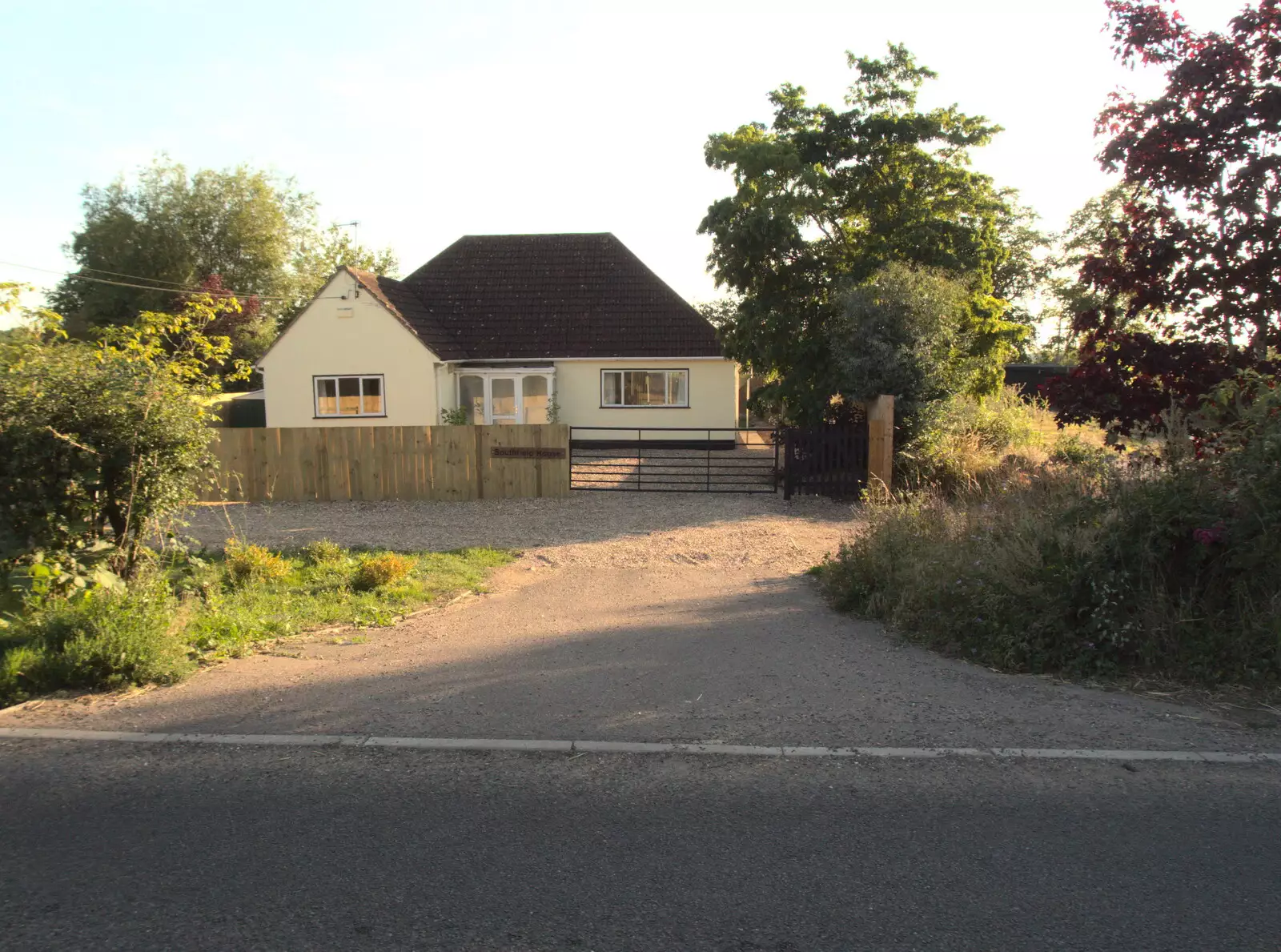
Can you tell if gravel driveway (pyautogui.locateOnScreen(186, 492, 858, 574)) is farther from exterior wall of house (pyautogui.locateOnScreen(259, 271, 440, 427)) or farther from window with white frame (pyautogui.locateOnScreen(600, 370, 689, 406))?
window with white frame (pyautogui.locateOnScreen(600, 370, 689, 406))

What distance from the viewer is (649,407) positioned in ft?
A: 87.3

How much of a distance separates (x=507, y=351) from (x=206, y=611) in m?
19.3

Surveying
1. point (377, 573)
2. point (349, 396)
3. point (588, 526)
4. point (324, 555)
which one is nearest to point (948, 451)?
point (588, 526)

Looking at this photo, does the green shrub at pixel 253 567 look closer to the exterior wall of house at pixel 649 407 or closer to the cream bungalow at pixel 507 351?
the cream bungalow at pixel 507 351

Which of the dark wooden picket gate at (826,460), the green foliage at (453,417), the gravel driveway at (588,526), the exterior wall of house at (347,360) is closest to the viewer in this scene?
the gravel driveway at (588,526)

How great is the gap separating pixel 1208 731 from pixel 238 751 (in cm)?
569

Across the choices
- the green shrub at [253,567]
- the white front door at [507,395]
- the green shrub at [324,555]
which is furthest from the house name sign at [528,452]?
the white front door at [507,395]

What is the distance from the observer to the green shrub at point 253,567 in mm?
9930

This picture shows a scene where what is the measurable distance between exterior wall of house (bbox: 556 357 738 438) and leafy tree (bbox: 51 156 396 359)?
20.8m

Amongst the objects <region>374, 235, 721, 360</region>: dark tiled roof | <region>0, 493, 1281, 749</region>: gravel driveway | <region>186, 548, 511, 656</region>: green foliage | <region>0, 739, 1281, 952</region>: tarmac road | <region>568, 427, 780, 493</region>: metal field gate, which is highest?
<region>374, 235, 721, 360</region>: dark tiled roof

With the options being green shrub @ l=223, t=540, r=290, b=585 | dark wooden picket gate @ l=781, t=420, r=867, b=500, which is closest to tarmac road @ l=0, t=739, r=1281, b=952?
green shrub @ l=223, t=540, r=290, b=585

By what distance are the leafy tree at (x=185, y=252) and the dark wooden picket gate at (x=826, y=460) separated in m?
31.4

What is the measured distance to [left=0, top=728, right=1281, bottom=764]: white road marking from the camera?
5.15m

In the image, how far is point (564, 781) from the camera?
15.7ft
